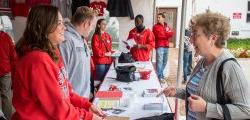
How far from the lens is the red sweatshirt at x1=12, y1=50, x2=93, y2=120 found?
1.85m

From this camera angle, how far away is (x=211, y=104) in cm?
194

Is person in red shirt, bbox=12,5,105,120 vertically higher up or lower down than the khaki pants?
higher up

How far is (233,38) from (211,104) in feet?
48.2

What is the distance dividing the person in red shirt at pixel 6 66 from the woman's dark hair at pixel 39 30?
9.70 feet

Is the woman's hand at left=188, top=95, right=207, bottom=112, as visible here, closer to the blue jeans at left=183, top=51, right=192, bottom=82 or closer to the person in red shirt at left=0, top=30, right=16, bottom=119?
the person in red shirt at left=0, top=30, right=16, bottom=119

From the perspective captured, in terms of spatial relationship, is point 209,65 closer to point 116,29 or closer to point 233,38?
point 116,29

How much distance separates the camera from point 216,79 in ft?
6.41

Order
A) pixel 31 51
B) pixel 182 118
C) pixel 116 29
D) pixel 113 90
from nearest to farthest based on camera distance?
1. pixel 31 51
2. pixel 113 90
3. pixel 182 118
4. pixel 116 29

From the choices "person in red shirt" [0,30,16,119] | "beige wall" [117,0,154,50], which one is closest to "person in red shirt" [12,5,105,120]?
"person in red shirt" [0,30,16,119]

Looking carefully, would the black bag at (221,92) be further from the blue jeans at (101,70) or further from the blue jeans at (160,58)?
the blue jeans at (160,58)

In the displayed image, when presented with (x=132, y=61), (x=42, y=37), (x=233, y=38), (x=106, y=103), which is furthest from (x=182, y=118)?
(x=233, y=38)

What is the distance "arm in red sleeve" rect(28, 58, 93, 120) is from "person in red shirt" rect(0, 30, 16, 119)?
304 centimetres

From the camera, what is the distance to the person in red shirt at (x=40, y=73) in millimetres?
1859

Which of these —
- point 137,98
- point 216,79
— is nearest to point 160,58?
point 137,98
